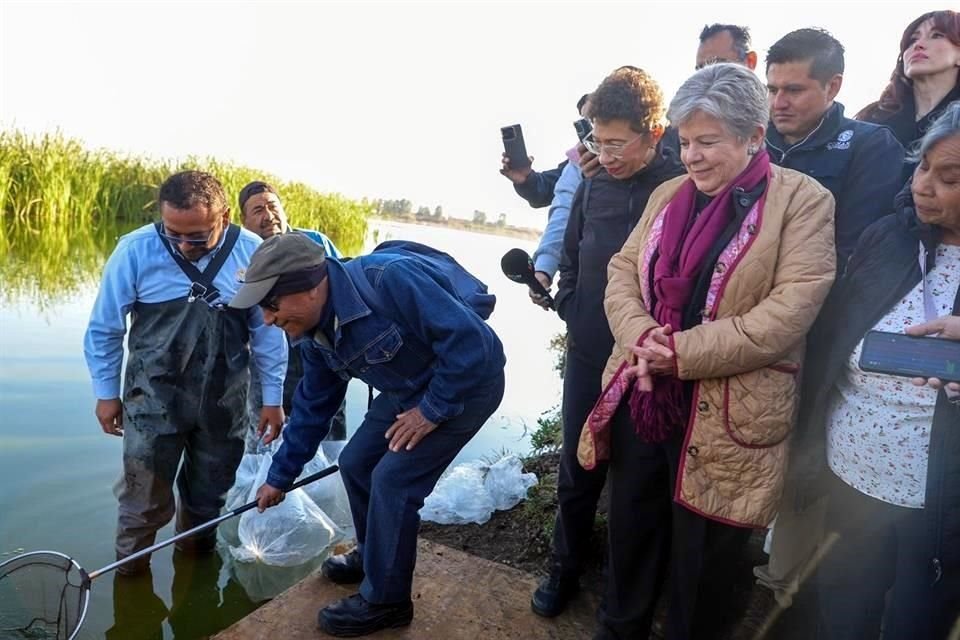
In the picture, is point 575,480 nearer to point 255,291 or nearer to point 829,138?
point 255,291

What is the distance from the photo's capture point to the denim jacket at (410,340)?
7.15ft

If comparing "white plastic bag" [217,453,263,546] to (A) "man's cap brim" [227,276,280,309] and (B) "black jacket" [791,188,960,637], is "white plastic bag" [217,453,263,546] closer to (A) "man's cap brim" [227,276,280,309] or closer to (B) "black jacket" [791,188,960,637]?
(A) "man's cap brim" [227,276,280,309]

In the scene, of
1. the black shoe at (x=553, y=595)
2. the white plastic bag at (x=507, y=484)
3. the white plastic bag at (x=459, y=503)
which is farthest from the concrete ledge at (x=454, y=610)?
the white plastic bag at (x=507, y=484)

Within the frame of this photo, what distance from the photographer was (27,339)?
612 centimetres

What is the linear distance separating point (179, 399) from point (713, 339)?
2.34m

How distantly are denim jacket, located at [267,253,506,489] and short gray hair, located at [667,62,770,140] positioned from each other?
937 millimetres

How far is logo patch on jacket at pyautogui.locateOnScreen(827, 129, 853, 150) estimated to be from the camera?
2152 millimetres

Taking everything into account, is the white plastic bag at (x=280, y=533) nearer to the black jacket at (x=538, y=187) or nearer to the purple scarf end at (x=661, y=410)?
the black jacket at (x=538, y=187)

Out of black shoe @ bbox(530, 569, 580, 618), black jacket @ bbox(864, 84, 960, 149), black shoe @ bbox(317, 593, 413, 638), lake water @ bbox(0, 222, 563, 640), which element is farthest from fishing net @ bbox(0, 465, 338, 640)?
black jacket @ bbox(864, 84, 960, 149)

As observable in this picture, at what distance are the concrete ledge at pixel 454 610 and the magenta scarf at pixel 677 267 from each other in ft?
3.39

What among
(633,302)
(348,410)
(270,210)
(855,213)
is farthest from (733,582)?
(348,410)

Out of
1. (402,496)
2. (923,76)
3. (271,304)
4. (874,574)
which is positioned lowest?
(402,496)

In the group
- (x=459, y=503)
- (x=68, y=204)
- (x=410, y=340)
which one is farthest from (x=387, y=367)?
(x=68, y=204)

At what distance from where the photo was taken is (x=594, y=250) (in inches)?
95.3
